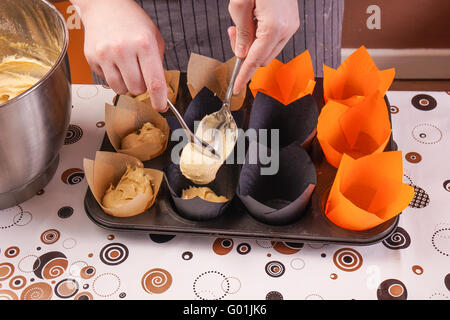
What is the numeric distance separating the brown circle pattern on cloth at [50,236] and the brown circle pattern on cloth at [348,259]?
2.03 feet

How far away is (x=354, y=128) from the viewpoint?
43.2 inches

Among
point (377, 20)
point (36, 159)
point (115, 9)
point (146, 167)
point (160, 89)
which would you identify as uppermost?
point (115, 9)

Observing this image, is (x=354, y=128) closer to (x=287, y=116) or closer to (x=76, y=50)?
(x=287, y=116)

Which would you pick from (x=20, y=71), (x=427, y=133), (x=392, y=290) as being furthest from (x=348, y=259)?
(x=20, y=71)

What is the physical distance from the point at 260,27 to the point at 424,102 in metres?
0.57

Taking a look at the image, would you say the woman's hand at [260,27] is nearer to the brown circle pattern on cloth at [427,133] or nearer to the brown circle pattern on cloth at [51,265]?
the brown circle pattern on cloth at [427,133]

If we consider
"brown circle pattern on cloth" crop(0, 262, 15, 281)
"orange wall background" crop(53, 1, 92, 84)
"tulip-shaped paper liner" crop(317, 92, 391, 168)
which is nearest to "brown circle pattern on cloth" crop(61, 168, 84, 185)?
"brown circle pattern on cloth" crop(0, 262, 15, 281)

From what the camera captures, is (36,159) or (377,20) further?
(377,20)

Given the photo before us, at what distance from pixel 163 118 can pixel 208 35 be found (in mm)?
378

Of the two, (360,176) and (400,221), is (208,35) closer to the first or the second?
(360,176)

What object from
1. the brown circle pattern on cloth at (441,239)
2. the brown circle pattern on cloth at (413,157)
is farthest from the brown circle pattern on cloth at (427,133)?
the brown circle pattern on cloth at (441,239)

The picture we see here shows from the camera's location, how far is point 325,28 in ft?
4.67

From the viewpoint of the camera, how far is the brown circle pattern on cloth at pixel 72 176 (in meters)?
1.13

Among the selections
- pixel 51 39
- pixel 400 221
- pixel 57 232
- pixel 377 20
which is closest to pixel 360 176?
pixel 400 221
